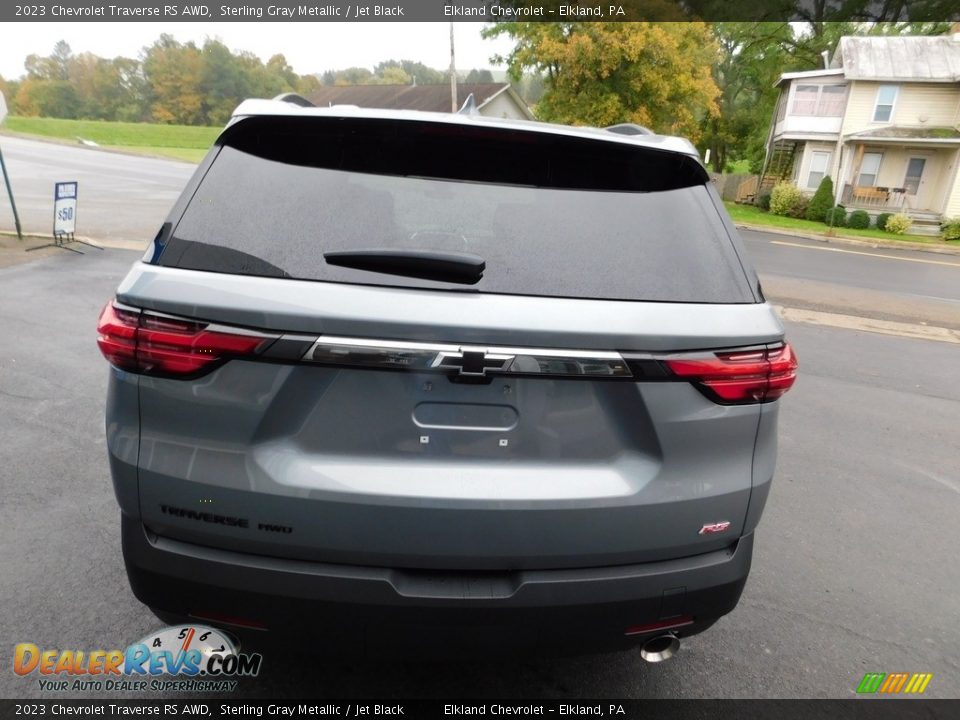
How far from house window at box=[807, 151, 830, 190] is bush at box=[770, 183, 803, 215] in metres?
1.71

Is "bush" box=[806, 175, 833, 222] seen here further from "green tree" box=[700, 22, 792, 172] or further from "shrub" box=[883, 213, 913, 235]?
"green tree" box=[700, 22, 792, 172]

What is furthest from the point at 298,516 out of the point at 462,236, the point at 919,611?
the point at 919,611

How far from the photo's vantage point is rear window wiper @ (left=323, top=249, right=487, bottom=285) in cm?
160

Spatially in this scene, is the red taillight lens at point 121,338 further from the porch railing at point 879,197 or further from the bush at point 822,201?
the porch railing at point 879,197

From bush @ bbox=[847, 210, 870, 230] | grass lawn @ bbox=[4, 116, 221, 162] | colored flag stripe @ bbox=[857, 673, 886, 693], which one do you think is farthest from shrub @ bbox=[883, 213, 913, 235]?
grass lawn @ bbox=[4, 116, 221, 162]

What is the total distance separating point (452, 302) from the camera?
1.56 metres

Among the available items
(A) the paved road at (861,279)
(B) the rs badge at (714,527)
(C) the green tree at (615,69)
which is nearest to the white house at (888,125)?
(C) the green tree at (615,69)

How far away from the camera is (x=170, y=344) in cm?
Result: 157

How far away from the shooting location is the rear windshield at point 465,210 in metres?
1.66

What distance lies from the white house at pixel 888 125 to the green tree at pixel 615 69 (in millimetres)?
5708

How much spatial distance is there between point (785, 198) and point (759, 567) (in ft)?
104

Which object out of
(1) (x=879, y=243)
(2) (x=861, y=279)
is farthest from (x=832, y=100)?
(2) (x=861, y=279)

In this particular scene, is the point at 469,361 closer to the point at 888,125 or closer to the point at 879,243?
the point at 879,243

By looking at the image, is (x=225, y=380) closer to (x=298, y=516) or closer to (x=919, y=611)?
(x=298, y=516)
